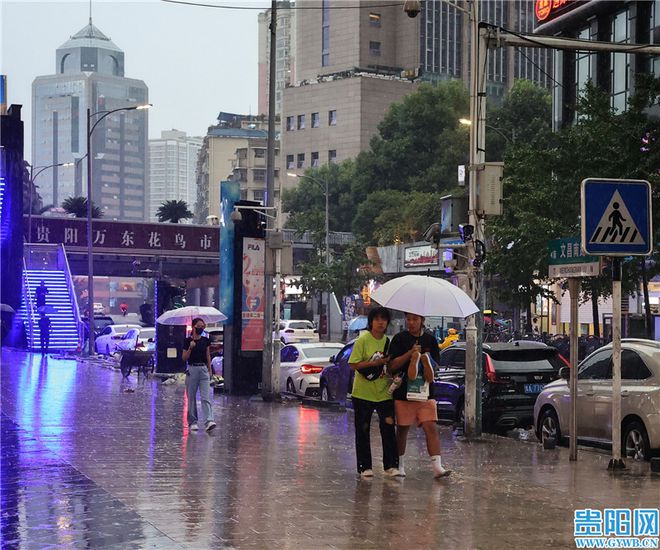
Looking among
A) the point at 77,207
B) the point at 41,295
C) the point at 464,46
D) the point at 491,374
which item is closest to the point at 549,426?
the point at 491,374

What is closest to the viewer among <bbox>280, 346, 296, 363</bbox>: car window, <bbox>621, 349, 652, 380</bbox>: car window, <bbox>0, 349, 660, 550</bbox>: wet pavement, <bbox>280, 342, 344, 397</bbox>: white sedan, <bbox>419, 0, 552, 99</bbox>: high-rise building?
<bbox>0, 349, 660, 550</bbox>: wet pavement

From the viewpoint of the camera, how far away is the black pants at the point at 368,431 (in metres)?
13.3

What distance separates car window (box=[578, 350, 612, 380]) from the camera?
16688mm

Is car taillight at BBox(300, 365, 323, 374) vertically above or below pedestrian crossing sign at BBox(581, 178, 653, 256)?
below

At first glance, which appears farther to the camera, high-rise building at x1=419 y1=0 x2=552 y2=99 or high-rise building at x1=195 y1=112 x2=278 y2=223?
high-rise building at x1=195 y1=112 x2=278 y2=223

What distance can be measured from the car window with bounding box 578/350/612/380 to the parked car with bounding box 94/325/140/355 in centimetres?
3831

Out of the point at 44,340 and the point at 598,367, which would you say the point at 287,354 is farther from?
the point at 44,340

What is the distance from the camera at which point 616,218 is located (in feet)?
47.4

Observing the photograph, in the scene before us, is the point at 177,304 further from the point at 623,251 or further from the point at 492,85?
the point at 492,85

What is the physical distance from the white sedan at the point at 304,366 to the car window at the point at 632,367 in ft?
41.1

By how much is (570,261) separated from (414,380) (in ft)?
11.5

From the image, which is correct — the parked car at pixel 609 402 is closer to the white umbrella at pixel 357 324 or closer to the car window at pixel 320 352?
the car window at pixel 320 352

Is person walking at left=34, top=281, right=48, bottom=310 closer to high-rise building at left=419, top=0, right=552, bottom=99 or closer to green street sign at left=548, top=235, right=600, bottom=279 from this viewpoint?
green street sign at left=548, top=235, right=600, bottom=279

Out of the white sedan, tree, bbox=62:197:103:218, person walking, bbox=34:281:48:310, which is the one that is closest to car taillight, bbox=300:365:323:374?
the white sedan
